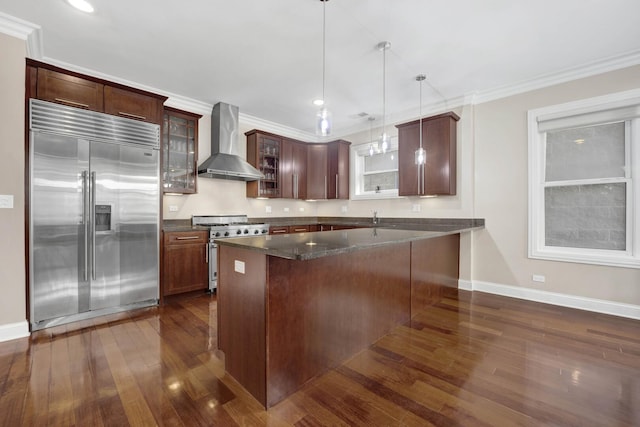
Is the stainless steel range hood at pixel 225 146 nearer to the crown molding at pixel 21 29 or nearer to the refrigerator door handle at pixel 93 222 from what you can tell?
the refrigerator door handle at pixel 93 222

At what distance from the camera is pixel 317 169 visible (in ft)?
18.2

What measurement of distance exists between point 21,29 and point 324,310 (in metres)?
3.51

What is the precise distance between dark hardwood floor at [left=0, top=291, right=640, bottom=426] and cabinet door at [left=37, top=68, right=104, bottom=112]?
2204mm

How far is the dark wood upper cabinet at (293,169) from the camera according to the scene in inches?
203

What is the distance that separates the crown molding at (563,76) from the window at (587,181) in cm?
30

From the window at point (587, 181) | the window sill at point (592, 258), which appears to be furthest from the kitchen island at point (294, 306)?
the window at point (587, 181)

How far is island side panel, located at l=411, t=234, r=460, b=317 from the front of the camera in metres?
3.00

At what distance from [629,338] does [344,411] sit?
8.90 ft

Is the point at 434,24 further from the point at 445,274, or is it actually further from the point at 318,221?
the point at 318,221

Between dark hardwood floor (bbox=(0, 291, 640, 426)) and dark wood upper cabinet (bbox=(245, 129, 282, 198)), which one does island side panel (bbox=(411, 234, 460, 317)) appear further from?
dark wood upper cabinet (bbox=(245, 129, 282, 198))

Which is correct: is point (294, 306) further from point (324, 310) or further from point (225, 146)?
point (225, 146)

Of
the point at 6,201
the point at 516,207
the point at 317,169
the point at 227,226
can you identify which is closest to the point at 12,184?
the point at 6,201

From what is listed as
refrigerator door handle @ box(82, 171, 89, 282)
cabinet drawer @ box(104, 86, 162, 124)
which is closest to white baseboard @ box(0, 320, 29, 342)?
refrigerator door handle @ box(82, 171, 89, 282)

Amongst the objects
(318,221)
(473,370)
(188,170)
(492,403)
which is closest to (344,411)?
(492,403)
